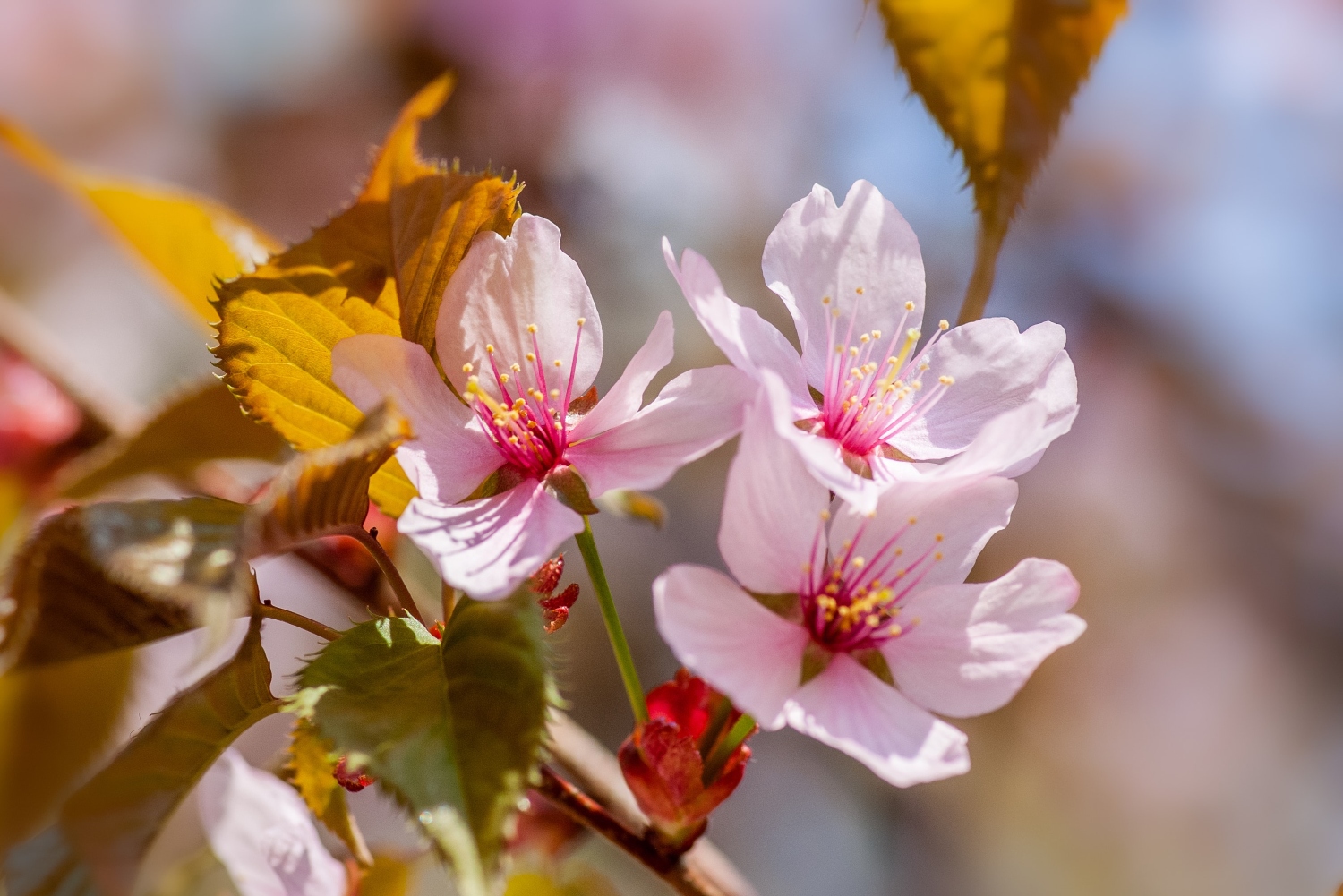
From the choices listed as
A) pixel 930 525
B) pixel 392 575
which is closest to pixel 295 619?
pixel 392 575

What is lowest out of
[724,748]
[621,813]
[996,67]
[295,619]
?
[621,813]

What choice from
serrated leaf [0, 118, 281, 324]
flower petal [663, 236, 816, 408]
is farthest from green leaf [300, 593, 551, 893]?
serrated leaf [0, 118, 281, 324]

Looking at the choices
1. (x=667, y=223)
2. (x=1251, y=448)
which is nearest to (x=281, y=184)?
(x=667, y=223)

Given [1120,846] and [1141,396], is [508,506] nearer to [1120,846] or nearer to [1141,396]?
[1141,396]

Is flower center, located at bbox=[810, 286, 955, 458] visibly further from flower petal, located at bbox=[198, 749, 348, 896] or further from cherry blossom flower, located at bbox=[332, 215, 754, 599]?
flower petal, located at bbox=[198, 749, 348, 896]

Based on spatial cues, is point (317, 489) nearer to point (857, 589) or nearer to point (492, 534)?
point (492, 534)

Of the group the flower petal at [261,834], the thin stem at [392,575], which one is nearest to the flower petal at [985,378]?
the thin stem at [392,575]

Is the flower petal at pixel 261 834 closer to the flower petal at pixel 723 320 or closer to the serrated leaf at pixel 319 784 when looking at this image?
the serrated leaf at pixel 319 784
